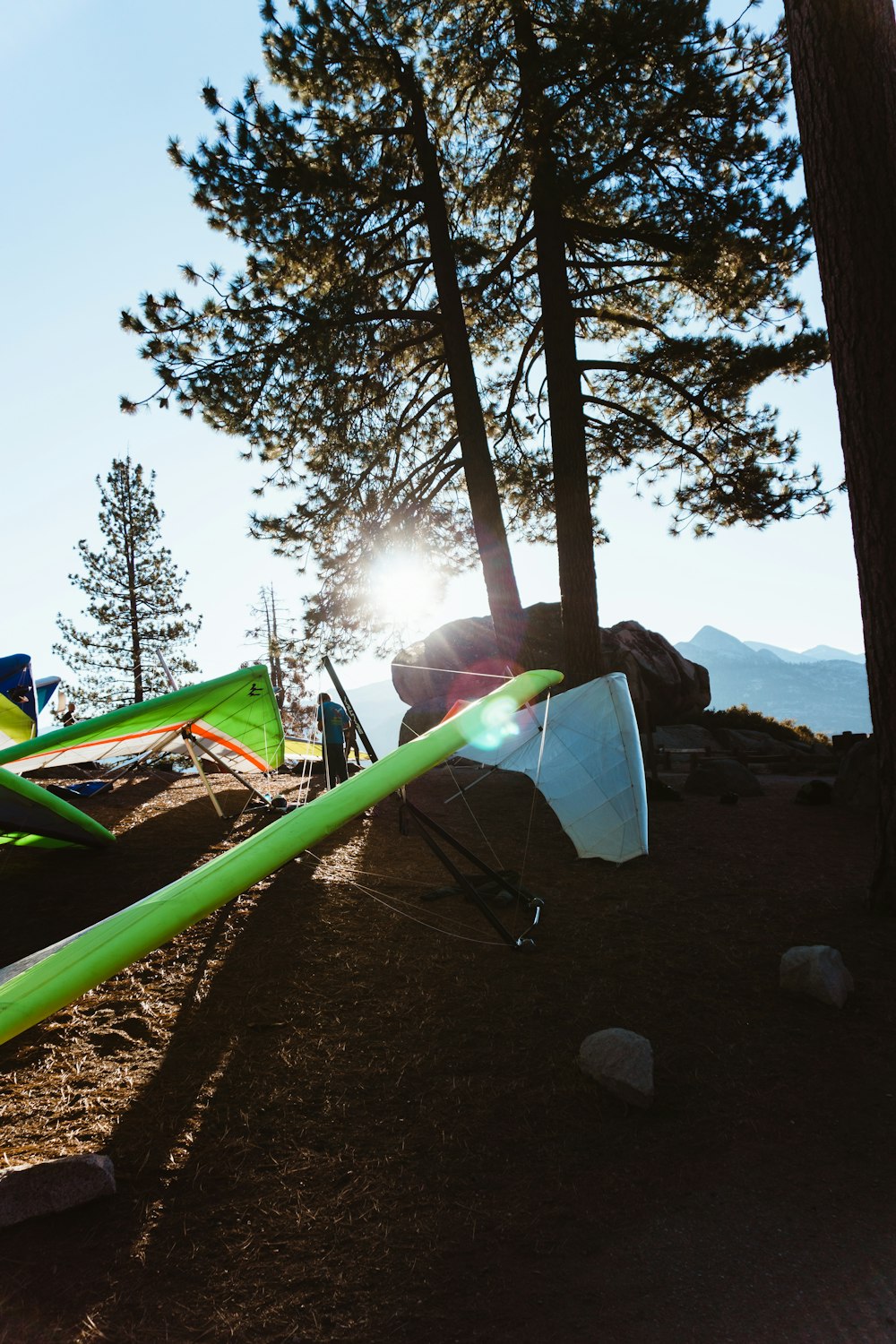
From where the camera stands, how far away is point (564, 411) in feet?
33.3

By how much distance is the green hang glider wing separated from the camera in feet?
8.27

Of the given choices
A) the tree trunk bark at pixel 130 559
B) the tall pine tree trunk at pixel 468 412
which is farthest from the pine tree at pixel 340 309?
the tree trunk bark at pixel 130 559

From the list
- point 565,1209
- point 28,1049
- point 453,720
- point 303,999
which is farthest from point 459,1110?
point 28,1049

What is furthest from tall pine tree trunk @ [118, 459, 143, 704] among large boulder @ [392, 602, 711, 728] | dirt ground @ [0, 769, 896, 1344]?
dirt ground @ [0, 769, 896, 1344]

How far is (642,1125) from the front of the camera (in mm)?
3498

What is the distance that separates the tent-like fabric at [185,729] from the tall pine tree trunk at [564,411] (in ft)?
14.1

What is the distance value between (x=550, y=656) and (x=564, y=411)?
8.48 metres

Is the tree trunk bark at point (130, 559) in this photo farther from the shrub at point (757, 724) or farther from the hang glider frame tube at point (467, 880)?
the hang glider frame tube at point (467, 880)

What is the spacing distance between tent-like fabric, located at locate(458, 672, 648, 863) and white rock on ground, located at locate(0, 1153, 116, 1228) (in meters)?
4.36

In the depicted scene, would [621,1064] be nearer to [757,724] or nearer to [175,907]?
[175,907]

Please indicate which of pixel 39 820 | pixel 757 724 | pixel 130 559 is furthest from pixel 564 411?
pixel 130 559

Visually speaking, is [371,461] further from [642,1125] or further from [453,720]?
[642,1125]

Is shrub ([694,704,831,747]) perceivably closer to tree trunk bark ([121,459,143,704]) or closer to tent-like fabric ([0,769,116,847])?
tent-like fabric ([0,769,116,847])

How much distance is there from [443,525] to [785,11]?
847 centimetres
